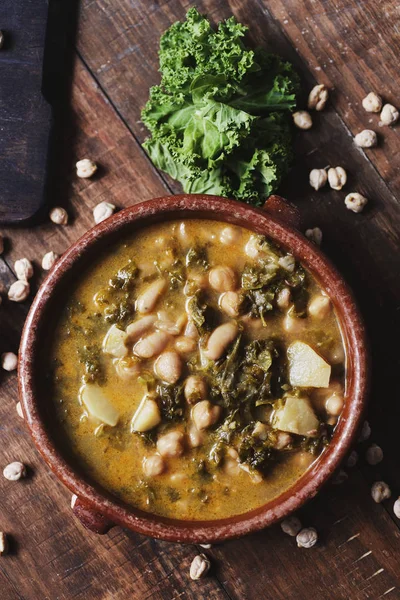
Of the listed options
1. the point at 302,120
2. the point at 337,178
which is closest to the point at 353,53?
the point at 302,120

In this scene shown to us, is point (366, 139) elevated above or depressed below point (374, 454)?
above

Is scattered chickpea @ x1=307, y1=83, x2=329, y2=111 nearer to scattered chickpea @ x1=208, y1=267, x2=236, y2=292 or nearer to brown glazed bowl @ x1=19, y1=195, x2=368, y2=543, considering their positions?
brown glazed bowl @ x1=19, y1=195, x2=368, y2=543

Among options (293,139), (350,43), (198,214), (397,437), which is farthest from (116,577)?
(350,43)

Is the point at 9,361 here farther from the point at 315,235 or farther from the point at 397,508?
the point at 397,508

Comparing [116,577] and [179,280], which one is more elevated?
[179,280]

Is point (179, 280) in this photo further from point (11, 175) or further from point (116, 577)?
point (116, 577)

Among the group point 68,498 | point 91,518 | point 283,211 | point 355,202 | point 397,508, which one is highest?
point 283,211
